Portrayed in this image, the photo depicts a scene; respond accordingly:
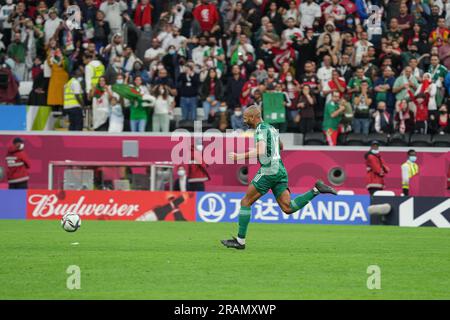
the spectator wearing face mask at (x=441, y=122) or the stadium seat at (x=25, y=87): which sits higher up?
the stadium seat at (x=25, y=87)

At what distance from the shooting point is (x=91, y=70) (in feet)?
100

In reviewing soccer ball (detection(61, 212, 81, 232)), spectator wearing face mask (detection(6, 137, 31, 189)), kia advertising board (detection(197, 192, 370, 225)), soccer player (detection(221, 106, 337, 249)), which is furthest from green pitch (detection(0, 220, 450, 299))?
spectator wearing face mask (detection(6, 137, 31, 189))

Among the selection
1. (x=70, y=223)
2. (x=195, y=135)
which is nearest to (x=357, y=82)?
(x=195, y=135)

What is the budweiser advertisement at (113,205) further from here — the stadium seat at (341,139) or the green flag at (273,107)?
the stadium seat at (341,139)

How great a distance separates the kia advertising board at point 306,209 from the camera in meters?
27.2

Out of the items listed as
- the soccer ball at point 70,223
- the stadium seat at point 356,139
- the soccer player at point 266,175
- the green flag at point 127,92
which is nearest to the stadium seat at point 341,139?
the stadium seat at point 356,139

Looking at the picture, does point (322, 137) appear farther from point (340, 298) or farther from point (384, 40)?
point (340, 298)

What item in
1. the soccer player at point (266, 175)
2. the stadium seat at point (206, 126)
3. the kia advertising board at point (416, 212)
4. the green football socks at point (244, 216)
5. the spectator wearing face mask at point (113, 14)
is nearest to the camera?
the soccer player at point (266, 175)

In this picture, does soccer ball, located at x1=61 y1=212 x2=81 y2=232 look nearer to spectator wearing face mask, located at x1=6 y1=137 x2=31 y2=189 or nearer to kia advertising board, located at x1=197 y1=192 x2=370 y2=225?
kia advertising board, located at x1=197 y1=192 x2=370 y2=225

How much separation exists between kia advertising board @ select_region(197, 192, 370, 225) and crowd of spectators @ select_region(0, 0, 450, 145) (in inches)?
125

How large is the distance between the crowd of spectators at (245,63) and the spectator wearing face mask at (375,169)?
1566mm

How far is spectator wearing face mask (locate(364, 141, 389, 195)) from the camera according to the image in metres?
28.6

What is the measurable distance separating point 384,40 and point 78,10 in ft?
31.8

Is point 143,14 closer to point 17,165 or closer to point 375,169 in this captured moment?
point 17,165
